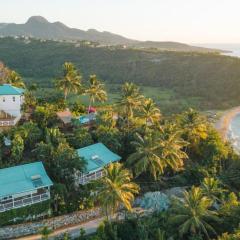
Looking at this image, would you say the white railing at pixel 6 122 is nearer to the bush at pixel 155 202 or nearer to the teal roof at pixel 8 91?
the teal roof at pixel 8 91

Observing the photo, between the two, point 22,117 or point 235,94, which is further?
point 235,94

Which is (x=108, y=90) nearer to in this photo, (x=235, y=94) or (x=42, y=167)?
(x=235, y=94)

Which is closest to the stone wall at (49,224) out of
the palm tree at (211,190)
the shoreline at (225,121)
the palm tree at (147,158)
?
the palm tree at (147,158)

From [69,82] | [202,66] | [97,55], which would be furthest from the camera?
[97,55]

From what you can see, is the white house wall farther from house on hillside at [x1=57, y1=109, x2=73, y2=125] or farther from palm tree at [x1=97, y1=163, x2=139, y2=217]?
palm tree at [x1=97, y1=163, x2=139, y2=217]

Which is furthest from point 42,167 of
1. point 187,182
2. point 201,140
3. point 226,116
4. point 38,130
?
point 226,116
